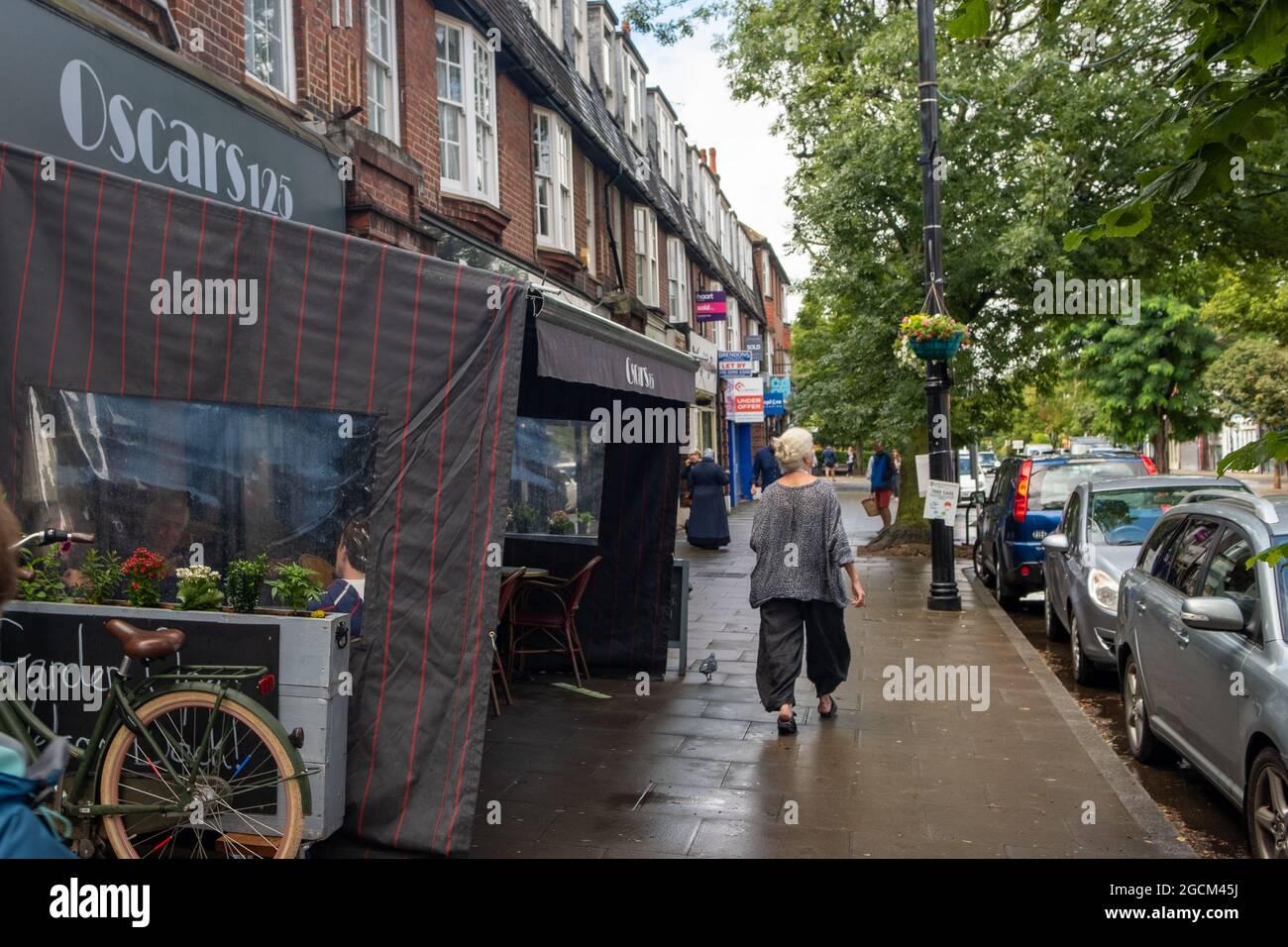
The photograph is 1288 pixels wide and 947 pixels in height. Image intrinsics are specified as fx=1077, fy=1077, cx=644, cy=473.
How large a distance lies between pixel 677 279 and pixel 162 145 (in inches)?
840

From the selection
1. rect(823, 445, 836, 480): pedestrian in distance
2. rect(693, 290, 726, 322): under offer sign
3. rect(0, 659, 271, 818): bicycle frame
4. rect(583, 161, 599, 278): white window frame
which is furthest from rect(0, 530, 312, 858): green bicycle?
rect(823, 445, 836, 480): pedestrian in distance

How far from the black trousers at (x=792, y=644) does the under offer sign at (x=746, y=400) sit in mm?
22859

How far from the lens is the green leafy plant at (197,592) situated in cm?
451

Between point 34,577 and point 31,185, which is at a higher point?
point 31,185

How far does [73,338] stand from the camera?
15.1 feet

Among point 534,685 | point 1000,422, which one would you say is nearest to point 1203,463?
point 1000,422

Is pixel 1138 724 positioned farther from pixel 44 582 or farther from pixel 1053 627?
pixel 44 582

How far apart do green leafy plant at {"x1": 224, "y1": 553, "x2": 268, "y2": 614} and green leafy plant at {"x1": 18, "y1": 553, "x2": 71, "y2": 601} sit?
766 mm

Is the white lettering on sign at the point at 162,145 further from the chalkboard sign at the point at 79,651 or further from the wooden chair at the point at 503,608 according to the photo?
the wooden chair at the point at 503,608

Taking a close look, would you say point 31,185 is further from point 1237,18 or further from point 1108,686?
point 1108,686

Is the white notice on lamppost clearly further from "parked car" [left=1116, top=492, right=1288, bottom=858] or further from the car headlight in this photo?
"parked car" [left=1116, top=492, right=1288, bottom=858]

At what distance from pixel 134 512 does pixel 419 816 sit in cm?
195

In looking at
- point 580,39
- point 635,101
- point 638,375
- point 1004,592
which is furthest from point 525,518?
point 635,101

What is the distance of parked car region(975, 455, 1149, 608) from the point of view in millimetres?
12031
